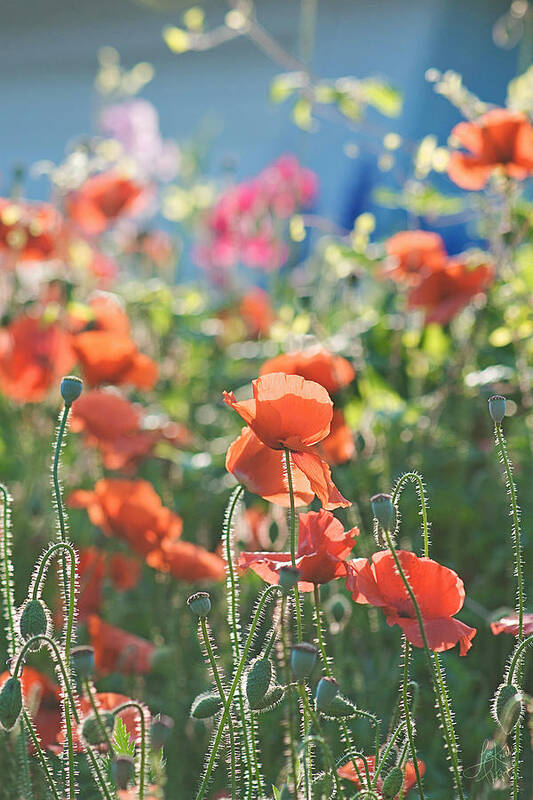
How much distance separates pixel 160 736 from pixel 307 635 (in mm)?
721

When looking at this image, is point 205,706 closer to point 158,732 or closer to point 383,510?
point 158,732

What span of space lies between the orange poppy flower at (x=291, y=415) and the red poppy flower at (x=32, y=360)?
1.18 m

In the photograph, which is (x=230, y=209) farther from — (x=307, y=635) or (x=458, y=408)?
Result: (x=307, y=635)

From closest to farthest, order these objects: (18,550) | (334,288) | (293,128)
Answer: (18,550), (334,288), (293,128)

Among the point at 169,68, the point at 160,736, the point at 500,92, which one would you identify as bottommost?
the point at 160,736

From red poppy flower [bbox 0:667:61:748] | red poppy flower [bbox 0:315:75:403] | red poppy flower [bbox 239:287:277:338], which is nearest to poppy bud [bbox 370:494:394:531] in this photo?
red poppy flower [bbox 0:667:61:748]

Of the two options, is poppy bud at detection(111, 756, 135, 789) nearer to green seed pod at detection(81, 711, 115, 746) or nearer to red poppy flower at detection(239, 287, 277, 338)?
green seed pod at detection(81, 711, 115, 746)

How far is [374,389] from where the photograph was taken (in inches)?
86.4

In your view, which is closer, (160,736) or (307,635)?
(160,736)

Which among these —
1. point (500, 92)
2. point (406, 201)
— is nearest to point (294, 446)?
point (406, 201)

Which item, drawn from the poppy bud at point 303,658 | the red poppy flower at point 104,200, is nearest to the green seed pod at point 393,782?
the poppy bud at point 303,658

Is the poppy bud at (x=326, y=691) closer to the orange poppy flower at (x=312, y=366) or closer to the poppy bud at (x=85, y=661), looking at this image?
the poppy bud at (x=85, y=661)

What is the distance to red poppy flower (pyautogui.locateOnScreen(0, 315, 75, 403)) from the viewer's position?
2117 millimetres

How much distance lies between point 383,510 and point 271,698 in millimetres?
201
